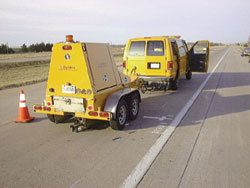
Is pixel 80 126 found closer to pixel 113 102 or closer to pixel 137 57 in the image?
pixel 113 102

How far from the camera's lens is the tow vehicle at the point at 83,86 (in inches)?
195

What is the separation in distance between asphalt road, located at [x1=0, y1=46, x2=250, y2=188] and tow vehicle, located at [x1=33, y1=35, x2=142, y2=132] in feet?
1.60

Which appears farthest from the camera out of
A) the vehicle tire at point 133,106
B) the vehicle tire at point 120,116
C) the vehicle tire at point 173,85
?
the vehicle tire at point 173,85

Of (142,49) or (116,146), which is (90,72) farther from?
(142,49)

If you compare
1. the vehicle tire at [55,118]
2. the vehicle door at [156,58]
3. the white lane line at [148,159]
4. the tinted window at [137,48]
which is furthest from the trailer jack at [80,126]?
the tinted window at [137,48]

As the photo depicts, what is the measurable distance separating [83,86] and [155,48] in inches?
205

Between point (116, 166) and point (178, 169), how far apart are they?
1.01 m

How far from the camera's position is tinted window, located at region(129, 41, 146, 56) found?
31.7ft

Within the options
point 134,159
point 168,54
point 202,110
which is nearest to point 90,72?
point 134,159

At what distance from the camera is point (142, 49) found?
31.7ft

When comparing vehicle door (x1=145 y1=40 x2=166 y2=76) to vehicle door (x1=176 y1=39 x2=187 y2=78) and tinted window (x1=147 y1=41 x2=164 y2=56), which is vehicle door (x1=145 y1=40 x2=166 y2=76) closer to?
tinted window (x1=147 y1=41 x2=164 y2=56)

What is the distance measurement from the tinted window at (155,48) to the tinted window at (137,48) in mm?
264

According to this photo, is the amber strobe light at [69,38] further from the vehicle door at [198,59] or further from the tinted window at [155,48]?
the vehicle door at [198,59]

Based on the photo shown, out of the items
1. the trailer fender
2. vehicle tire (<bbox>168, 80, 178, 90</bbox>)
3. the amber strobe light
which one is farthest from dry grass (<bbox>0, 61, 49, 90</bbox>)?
the trailer fender
